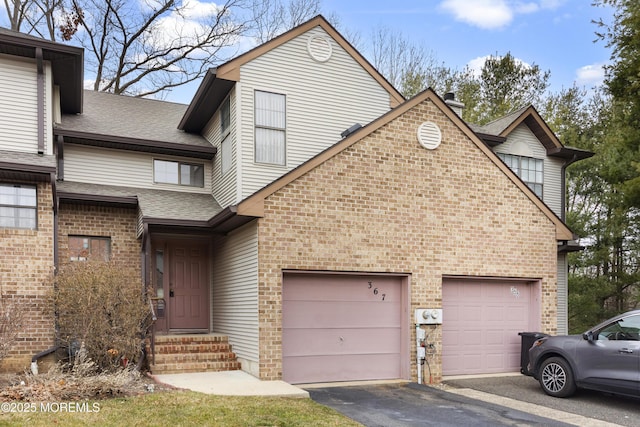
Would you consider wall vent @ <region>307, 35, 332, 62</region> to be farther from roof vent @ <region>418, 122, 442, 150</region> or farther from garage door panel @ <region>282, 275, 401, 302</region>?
garage door panel @ <region>282, 275, 401, 302</region>

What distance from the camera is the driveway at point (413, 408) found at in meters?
7.75

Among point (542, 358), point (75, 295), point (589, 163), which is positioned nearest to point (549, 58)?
point (589, 163)

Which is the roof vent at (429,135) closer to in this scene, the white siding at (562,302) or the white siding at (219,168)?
the white siding at (219,168)

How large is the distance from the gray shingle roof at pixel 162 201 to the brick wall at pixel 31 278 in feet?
4.09

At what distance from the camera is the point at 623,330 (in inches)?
356

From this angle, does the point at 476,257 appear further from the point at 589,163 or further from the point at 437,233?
the point at 589,163

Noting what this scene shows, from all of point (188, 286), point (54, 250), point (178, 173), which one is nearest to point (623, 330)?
point (188, 286)

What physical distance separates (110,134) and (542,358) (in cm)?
1044

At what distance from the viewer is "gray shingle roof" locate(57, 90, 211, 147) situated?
13.4 metres

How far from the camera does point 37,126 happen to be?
11.6 meters

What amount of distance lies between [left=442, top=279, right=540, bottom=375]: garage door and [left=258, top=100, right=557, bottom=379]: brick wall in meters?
0.39

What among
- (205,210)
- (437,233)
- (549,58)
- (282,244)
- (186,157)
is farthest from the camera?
(549,58)

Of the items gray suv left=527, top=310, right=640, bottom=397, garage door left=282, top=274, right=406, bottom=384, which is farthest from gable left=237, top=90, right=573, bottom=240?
gray suv left=527, top=310, right=640, bottom=397

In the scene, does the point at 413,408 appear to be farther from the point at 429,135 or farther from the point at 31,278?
the point at 31,278
